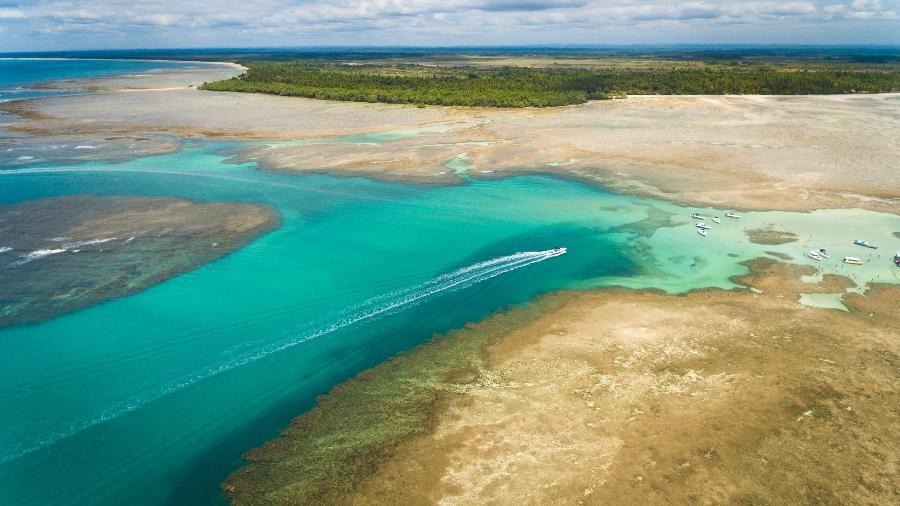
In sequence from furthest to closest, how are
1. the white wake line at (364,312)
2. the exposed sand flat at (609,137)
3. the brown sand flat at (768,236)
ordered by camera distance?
the exposed sand flat at (609,137), the brown sand flat at (768,236), the white wake line at (364,312)

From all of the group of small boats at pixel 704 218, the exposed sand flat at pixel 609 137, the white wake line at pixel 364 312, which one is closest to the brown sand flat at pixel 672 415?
the white wake line at pixel 364 312

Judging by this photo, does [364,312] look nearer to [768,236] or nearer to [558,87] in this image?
[768,236]

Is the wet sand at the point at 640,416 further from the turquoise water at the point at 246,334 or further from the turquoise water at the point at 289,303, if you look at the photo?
the turquoise water at the point at 289,303

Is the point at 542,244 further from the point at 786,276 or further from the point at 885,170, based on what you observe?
the point at 885,170

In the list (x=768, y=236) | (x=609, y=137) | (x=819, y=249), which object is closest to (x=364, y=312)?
(x=768, y=236)

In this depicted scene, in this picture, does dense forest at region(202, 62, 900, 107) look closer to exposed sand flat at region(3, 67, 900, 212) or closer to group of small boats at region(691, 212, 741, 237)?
exposed sand flat at region(3, 67, 900, 212)

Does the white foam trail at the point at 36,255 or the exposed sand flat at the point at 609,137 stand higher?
the exposed sand flat at the point at 609,137

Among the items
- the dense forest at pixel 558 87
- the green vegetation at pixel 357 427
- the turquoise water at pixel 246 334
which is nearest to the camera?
the green vegetation at pixel 357 427

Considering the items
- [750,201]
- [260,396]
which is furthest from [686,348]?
[750,201]
